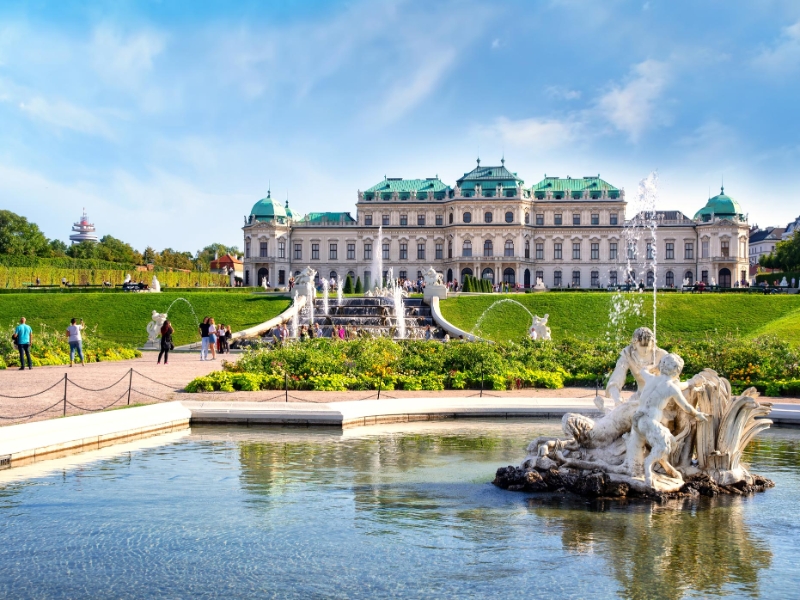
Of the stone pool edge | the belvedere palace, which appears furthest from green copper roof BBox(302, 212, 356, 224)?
the stone pool edge

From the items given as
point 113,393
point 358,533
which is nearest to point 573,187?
point 113,393

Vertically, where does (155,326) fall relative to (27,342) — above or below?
above

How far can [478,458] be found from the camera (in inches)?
460

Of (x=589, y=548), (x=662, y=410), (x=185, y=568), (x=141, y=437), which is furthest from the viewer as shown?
(x=141, y=437)

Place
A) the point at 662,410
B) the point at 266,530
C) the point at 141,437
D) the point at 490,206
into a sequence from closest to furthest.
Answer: the point at 266,530, the point at 662,410, the point at 141,437, the point at 490,206

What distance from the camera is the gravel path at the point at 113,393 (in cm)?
1522

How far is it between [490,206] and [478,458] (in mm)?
72012

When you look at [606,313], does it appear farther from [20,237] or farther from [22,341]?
[20,237]

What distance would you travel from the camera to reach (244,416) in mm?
14250

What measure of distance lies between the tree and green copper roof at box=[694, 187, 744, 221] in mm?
66463

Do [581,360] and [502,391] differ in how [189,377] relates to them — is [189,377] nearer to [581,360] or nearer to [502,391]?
[502,391]

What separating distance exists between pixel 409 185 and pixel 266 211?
15.0m

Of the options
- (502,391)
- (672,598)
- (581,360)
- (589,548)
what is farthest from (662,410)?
(581,360)

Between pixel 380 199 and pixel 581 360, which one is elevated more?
pixel 380 199
